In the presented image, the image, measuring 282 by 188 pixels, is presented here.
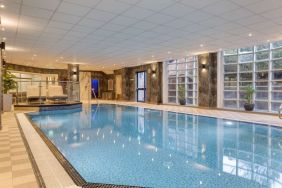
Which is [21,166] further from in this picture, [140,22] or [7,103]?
[7,103]

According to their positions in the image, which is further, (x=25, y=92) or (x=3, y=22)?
(x=25, y=92)

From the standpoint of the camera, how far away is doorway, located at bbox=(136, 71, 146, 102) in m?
16.4

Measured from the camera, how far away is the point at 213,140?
4766 mm

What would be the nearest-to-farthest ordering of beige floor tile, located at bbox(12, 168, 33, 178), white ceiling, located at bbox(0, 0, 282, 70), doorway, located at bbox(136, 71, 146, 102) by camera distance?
beige floor tile, located at bbox(12, 168, 33, 178)
white ceiling, located at bbox(0, 0, 282, 70)
doorway, located at bbox(136, 71, 146, 102)

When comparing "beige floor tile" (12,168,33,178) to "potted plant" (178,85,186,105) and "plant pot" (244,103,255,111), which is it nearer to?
"plant pot" (244,103,255,111)

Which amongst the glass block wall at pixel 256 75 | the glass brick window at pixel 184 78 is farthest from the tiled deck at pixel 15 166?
the glass brick window at pixel 184 78

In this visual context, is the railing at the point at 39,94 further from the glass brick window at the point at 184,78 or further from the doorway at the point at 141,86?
the glass brick window at the point at 184,78

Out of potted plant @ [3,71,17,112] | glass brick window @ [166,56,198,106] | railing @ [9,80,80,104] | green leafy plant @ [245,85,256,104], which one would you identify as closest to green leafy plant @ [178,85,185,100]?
glass brick window @ [166,56,198,106]

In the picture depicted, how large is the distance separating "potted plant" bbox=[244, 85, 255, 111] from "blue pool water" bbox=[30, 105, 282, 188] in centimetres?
315

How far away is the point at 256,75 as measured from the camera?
9195 mm

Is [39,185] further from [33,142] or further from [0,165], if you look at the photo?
[33,142]

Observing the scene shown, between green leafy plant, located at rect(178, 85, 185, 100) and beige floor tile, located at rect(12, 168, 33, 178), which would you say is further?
green leafy plant, located at rect(178, 85, 185, 100)

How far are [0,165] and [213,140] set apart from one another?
13.9ft

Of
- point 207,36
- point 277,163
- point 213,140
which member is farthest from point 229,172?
point 207,36
